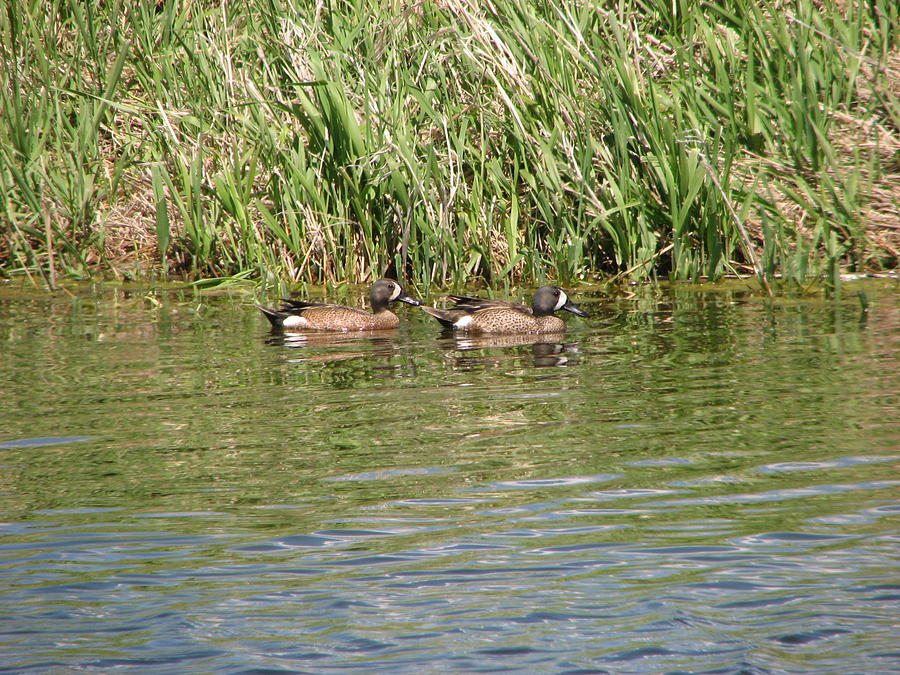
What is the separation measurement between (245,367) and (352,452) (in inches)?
95.2

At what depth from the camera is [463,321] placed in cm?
875

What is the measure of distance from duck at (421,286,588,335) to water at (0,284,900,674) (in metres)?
1.34

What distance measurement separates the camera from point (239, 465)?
4750mm

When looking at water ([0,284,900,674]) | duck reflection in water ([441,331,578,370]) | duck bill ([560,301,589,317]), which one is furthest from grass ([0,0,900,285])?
water ([0,284,900,674])

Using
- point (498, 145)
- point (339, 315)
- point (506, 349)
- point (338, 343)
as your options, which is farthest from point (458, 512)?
point (498, 145)

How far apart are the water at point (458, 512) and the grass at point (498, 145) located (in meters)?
2.34

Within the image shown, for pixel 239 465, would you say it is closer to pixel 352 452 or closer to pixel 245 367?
pixel 352 452

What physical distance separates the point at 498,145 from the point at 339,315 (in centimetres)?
217

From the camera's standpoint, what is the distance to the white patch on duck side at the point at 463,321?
28.6 feet

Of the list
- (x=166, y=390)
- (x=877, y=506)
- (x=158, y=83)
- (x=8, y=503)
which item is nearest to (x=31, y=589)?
(x=8, y=503)

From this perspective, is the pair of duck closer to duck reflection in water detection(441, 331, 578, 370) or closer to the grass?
duck reflection in water detection(441, 331, 578, 370)

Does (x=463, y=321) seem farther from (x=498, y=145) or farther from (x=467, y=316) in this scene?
(x=498, y=145)

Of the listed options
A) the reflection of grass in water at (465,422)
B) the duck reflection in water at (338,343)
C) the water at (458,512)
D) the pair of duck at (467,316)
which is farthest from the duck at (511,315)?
the water at (458,512)

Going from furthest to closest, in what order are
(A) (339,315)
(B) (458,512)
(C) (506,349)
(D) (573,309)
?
(A) (339,315) → (D) (573,309) → (C) (506,349) → (B) (458,512)
